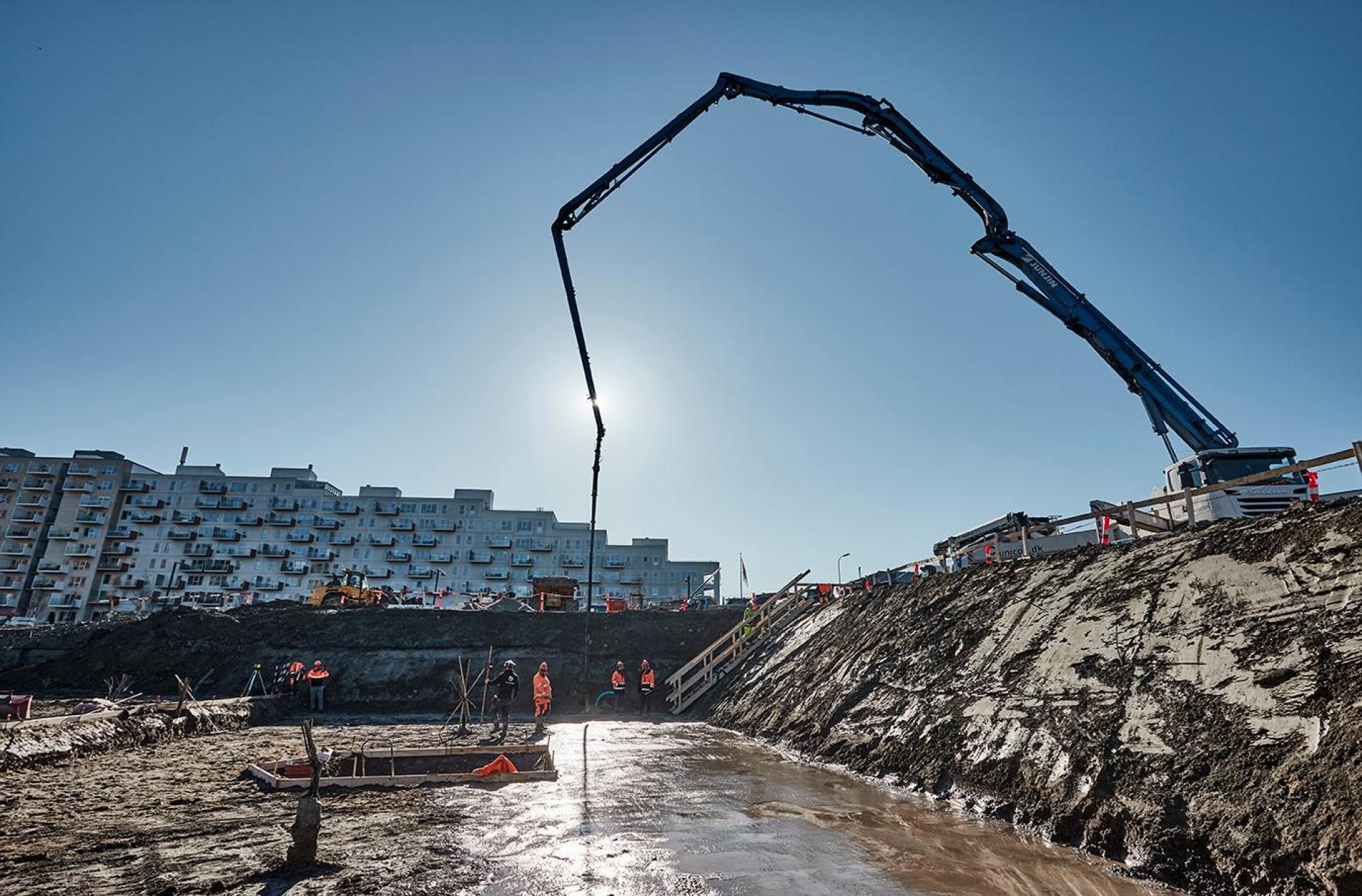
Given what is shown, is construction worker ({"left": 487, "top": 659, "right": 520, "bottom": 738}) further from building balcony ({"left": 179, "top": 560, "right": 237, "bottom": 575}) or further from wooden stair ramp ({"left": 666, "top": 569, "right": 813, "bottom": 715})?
building balcony ({"left": 179, "top": 560, "right": 237, "bottom": 575})

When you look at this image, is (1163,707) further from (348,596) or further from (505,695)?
(348,596)

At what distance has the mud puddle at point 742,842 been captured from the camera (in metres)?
5.70

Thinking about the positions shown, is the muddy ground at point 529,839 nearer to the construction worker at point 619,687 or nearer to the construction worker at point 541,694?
the construction worker at point 541,694

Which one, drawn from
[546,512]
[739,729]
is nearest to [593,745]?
[739,729]

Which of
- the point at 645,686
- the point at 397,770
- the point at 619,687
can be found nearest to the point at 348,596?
the point at 619,687

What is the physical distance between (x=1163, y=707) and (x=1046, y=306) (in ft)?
46.0

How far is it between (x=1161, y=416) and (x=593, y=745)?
56.2 ft

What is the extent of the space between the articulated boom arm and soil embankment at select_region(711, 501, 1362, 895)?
740 centimetres

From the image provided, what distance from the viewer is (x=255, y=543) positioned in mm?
101062

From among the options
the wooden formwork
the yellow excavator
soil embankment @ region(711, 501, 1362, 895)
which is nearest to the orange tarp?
the wooden formwork

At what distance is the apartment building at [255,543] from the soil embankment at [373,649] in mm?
62356

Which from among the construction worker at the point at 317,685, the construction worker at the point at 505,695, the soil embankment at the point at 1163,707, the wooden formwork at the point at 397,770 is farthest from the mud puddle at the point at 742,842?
the construction worker at the point at 317,685

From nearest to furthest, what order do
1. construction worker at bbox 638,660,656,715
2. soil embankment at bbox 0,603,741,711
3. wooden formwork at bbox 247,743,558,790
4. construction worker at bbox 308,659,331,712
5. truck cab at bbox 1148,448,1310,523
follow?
wooden formwork at bbox 247,743,558,790 → truck cab at bbox 1148,448,1310,523 → construction worker at bbox 308,659,331,712 → construction worker at bbox 638,660,656,715 → soil embankment at bbox 0,603,741,711

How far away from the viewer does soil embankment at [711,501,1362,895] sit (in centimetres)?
560
